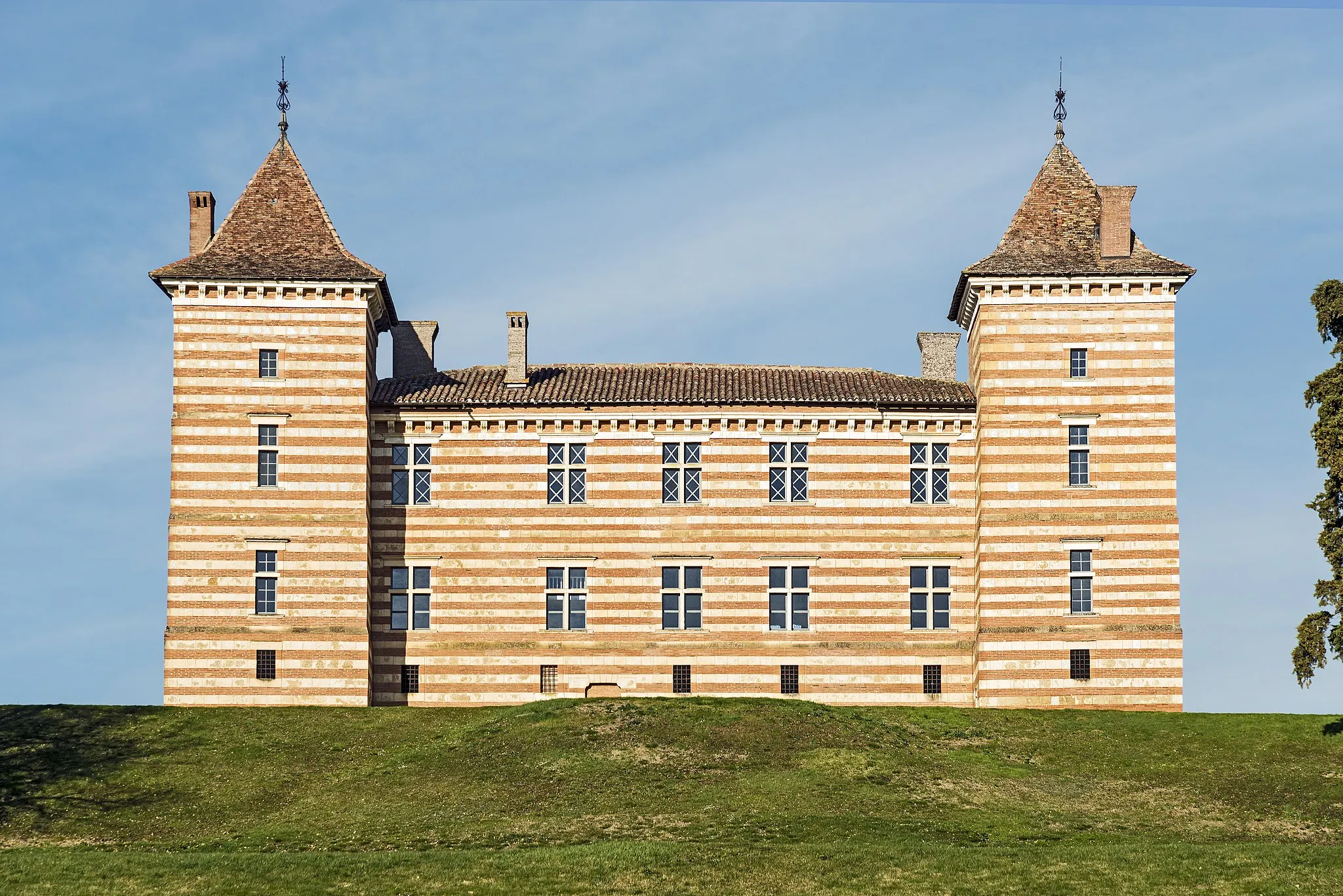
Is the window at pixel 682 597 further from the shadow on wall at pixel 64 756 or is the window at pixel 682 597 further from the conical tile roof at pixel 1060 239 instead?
the shadow on wall at pixel 64 756

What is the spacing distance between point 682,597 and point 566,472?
18.3 feet

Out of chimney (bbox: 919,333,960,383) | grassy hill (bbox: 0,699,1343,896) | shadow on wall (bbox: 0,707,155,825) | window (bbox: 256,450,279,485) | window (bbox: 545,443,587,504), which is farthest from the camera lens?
chimney (bbox: 919,333,960,383)

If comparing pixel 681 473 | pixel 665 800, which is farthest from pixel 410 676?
pixel 665 800

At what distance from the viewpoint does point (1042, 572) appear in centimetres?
6069

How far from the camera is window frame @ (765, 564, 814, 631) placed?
6222 centimetres

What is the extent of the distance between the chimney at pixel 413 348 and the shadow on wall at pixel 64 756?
15.1 meters

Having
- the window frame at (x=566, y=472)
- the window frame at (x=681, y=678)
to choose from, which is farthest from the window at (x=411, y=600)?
the window frame at (x=681, y=678)

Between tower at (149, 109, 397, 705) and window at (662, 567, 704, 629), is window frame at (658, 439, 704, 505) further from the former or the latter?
tower at (149, 109, 397, 705)

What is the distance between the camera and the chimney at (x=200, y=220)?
63438 mm

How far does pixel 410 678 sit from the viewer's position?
2431 inches

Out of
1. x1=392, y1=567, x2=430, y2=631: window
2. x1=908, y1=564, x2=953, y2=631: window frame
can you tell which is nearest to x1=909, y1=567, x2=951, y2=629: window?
x1=908, y1=564, x2=953, y2=631: window frame

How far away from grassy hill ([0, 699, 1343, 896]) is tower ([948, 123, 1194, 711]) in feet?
7.51

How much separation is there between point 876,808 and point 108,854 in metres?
17.9

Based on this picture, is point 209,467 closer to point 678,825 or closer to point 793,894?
point 678,825
